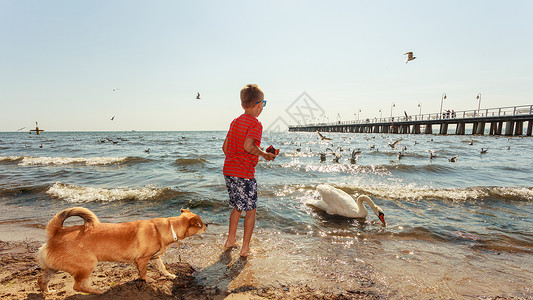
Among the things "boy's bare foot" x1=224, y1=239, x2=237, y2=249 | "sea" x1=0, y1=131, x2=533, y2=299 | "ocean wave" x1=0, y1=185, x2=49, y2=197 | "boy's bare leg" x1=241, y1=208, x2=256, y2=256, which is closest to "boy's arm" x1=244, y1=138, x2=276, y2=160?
"boy's bare leg" x1=241, y1=208, x2=256, y2=256

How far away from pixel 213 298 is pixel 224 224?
8.90 feet

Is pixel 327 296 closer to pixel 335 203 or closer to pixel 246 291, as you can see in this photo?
pixel 246 291

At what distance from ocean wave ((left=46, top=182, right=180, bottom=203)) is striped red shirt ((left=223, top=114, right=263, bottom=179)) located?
4.65 metres

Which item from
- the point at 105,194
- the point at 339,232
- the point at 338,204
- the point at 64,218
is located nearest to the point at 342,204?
the point at 338,204

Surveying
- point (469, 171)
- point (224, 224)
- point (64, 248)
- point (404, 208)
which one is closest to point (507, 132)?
point (469, 171)

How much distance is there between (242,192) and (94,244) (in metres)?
1.78

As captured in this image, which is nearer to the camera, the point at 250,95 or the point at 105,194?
the point at 250,95

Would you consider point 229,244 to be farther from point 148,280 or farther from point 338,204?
point 338,204

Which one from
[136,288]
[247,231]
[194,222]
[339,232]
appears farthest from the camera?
[339,232]

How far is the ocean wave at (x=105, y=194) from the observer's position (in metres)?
7.20

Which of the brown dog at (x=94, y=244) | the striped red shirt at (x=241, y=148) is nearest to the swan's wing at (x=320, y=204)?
the striped red shirt at (x=241, y=148)

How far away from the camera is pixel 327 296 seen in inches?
106

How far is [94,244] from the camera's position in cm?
250

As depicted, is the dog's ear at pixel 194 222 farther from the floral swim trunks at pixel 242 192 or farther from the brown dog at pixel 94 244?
the floral swim trunks at pixel 242 192
